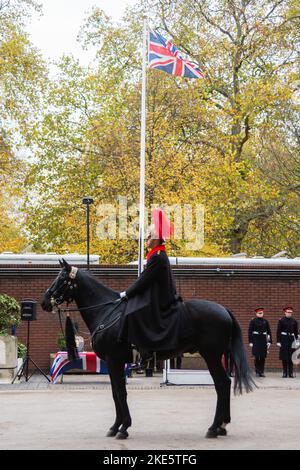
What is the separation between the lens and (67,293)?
1229cm

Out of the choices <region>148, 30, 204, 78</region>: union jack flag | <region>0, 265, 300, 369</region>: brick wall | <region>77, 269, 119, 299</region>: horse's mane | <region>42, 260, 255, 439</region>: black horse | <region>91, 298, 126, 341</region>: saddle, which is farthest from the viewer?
<region>0, 265, 300, 369</region>: brick wall

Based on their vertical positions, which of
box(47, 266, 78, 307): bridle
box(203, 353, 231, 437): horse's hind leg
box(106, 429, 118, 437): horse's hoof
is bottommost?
box(106, 429, 118, 437): horse's hoof

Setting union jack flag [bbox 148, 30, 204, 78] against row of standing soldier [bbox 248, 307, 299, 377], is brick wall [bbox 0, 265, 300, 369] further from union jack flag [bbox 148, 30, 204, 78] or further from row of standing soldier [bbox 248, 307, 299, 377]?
union jack flag [bbox 148, 30, 204, 78]

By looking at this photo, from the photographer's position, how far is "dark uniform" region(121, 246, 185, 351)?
451 inches

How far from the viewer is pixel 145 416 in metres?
14.6

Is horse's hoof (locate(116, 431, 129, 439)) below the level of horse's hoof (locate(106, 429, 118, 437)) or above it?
above

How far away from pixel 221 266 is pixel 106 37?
21.4 m

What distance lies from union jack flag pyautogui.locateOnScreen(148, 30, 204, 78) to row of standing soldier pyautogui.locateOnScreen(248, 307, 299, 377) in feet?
22.9

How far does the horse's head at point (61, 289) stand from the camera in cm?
1223

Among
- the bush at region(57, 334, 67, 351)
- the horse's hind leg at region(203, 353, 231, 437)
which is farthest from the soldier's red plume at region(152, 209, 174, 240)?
the bush at region(57, 334, 67, 351)

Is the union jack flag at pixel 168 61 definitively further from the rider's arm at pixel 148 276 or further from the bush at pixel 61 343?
the rider's arm at pixel 148 276

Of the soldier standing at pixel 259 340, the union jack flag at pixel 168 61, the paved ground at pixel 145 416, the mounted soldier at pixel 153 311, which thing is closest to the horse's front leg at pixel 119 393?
the paved ground at pixel 145 416

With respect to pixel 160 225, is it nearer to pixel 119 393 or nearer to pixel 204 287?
pixel 119 393
